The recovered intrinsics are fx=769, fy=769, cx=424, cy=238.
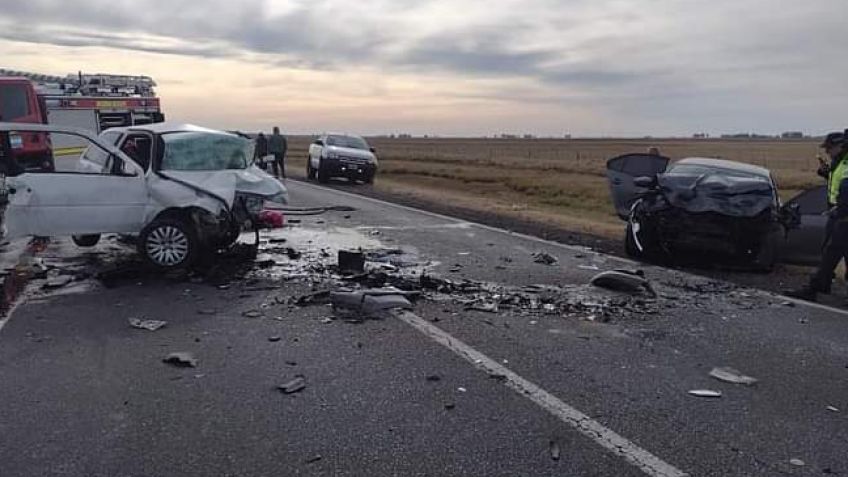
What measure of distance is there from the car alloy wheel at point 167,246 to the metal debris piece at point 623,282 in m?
4.85

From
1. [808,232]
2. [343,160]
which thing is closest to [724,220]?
[808,232]

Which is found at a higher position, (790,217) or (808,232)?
(790,217)

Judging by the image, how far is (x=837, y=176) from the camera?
326 inches

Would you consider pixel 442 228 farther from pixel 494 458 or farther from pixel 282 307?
pixel 494 458

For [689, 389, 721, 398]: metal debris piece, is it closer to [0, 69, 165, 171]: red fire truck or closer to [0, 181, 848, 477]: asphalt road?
[0, 181, 848, 477]: asphalt road

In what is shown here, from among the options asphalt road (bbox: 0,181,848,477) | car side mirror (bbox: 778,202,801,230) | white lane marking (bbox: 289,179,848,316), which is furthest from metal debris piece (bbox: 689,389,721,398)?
car side mirror (bbox: 778,202,801,230)

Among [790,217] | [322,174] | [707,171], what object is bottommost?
[322,174]

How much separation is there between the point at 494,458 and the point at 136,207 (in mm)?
6659

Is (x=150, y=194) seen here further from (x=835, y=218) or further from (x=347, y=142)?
(x=347, y=142)

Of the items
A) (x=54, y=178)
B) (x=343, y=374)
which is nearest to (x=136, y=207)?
(x=54, y=178)

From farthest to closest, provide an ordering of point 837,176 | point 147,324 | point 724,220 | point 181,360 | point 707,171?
1. point 707,171
2. point 724,220
3. point 837,176
4. point 147,324
5. point 181,360

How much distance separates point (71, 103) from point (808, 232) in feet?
66.8

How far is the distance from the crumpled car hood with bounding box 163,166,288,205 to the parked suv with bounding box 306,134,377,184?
57.3 ft

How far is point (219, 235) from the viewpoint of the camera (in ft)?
31.7
